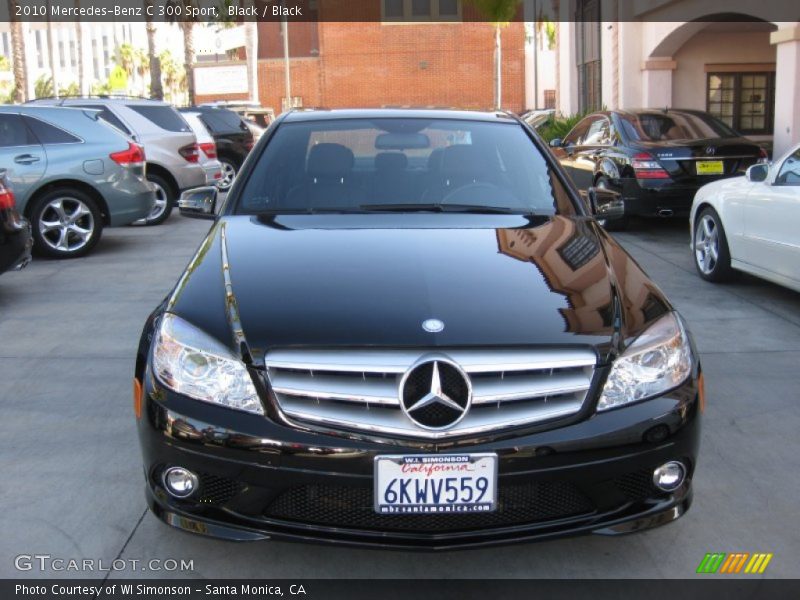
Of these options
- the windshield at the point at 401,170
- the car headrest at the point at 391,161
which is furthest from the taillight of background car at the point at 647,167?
the car headrest at the point at 391,161

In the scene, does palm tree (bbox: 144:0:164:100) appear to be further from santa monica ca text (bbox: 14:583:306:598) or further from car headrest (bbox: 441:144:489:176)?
santa monica ca text (bbox: 14:583:306:598)

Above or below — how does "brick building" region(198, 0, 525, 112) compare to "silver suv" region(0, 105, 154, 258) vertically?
above

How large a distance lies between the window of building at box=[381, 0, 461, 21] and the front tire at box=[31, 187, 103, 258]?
136 ft

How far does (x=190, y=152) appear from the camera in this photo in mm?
13578

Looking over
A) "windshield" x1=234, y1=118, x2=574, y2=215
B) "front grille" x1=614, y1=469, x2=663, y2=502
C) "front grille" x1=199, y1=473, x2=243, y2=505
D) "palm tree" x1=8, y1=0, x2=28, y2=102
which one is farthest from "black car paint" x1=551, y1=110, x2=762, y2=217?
"palm tree" x1=8, y1=0, x2=28, y2=102

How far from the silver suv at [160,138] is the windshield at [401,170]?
28.5 ft

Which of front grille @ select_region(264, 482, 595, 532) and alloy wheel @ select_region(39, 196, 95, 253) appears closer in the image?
front grille @ select_region(264, 482, 595, 532)

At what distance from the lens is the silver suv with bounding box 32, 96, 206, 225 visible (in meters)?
13.2

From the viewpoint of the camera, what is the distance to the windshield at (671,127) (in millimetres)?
11539

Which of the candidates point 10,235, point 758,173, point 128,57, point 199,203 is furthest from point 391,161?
point 128,57

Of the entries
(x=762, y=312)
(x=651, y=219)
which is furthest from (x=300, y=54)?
(x=762, y=312)

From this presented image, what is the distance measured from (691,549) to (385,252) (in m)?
1.57

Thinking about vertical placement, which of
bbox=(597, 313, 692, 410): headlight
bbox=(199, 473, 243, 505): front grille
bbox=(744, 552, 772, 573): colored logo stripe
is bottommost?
bbox=(744, 552, 772, 573): colored logo stripe

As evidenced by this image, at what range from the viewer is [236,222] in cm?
436
